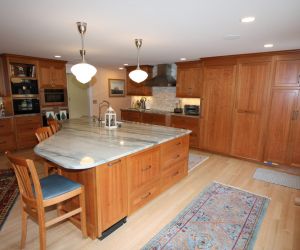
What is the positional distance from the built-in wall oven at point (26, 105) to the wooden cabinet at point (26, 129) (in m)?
0.14

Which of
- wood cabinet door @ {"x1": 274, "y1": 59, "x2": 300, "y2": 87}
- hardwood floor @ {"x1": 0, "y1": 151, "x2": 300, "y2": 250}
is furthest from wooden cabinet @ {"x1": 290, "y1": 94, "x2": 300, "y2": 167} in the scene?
hardwood floor @ {"x1": 0, "y1": 151, "x2": 300, "y2": 250}

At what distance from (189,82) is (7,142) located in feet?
15.3

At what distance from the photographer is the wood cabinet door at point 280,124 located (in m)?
3.69

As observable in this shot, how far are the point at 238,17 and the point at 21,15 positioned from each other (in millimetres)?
2294

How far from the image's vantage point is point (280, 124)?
12.5 feet

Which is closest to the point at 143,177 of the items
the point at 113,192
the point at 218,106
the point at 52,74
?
the point at 113,192

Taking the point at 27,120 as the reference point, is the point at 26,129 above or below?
below

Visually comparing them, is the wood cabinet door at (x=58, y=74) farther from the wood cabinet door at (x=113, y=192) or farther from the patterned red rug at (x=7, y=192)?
the wood cabinet door at (x=113, y=192)

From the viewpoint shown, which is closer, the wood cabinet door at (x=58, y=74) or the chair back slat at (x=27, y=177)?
the chair back slat at (x=27, y=177)

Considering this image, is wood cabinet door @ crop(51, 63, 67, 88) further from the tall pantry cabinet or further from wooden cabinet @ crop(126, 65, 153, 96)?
the tall pantry cabinet

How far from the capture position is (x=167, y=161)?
2.86 m

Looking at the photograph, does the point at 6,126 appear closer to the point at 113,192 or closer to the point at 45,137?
the point at 45,137

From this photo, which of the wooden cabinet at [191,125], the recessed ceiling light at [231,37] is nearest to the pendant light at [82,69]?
the recessed ceiling light at [231,37]

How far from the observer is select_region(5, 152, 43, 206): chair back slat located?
156 cm
